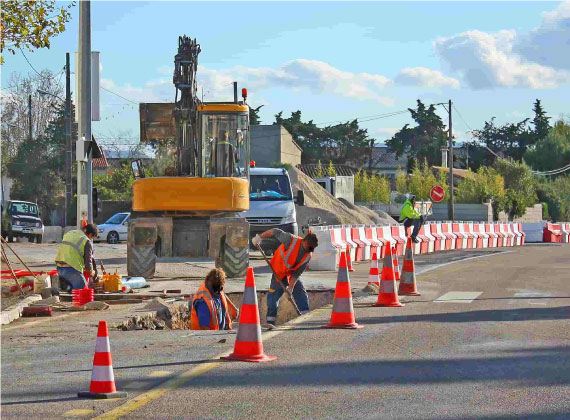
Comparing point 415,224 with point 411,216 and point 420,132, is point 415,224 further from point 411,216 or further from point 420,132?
point 420,132

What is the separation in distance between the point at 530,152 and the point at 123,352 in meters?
98.8

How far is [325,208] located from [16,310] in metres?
39.8

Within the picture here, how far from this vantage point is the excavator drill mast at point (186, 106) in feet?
72.0

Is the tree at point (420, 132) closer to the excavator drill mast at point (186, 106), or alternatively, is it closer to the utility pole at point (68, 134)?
the utility pole at point (68, 134)

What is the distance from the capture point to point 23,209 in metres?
44.2

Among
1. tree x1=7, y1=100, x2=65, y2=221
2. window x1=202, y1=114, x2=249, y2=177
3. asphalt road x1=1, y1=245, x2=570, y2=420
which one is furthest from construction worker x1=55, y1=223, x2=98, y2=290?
tree x1=7, y1=100, x2=65, y2=221

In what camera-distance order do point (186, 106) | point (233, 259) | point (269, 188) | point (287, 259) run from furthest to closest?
point (269, 188) < point (186, 106) < point (233, 259) < point (287, 259)

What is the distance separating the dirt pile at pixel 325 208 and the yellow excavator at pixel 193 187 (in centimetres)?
2697

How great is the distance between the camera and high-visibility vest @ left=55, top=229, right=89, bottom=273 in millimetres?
16078

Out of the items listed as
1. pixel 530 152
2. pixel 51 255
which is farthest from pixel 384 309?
pixel 530 152

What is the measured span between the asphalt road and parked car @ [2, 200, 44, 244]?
2876 cm

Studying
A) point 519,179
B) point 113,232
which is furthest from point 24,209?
point 519,179

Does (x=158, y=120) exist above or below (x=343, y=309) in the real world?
above

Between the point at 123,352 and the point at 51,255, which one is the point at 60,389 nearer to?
the point at 123,352
